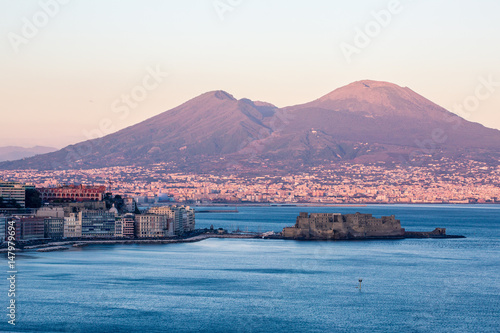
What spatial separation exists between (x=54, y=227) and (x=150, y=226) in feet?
23.1

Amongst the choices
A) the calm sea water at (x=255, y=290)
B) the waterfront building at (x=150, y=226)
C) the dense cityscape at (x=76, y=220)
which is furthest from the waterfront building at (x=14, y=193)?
the calm sea water at (x=255, y=290)

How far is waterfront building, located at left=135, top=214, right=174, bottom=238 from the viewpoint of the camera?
67688 millimetres

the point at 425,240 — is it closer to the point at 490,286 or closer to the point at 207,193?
the point at 490,286

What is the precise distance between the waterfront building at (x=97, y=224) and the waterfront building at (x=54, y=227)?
1557mm

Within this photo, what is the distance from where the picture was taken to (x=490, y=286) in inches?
1674

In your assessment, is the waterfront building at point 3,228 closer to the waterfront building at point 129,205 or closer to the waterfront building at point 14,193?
the waterfront building at point 14,193

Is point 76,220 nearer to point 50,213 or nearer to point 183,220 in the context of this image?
point 50,213

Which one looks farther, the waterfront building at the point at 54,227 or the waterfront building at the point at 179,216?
the waterfront building at the point at 179,216

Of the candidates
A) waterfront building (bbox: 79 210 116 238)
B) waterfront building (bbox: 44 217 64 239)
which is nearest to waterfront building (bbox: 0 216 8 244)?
waterfront building (bbox: 44 217 64 239)

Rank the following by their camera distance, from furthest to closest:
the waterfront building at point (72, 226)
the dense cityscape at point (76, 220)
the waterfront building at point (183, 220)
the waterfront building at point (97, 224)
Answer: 1. the waterfront building at point (183, 220)
2. the waterfront building at point (97, 224)
3. the waterfront building at point (72, 226)
4. the dense cityscape at point (76, 220)

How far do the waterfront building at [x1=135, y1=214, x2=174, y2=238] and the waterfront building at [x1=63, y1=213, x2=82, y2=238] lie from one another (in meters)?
4.29

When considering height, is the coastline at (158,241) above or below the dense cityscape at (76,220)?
below

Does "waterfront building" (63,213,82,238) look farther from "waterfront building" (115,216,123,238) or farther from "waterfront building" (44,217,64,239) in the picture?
"waterfront building" (115,216,123,238)

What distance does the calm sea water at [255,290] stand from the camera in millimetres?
32938
